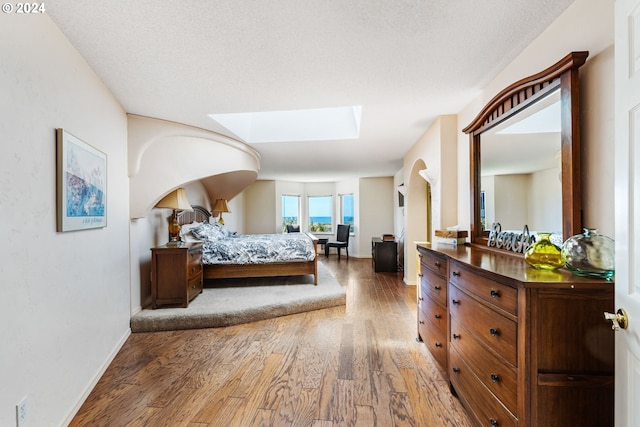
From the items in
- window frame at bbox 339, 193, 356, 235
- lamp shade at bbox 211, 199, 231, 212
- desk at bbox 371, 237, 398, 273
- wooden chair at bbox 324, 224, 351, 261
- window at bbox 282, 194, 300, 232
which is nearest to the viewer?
lamp shade at bbox 211, 199, 231, 212

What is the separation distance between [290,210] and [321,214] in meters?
1.00

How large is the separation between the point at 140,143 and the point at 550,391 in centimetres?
367

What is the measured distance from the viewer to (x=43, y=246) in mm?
1438

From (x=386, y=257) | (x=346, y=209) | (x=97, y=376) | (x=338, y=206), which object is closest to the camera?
(x=97, y=376)

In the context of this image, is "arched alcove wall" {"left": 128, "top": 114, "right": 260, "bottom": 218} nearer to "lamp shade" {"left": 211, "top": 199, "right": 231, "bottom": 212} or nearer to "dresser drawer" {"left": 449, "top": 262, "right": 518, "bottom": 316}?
"lamp shade" {"left": 211, "top": 199, "right": 231, "bottom": 212}

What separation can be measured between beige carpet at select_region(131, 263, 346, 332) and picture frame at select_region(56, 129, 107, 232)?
51.2 inches

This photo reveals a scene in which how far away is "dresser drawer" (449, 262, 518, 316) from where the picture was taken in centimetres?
120

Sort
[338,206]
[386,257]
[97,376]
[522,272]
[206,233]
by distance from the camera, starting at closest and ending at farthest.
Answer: [522,272] < [97,376] < [206,233] < [386,257] < [338,206]

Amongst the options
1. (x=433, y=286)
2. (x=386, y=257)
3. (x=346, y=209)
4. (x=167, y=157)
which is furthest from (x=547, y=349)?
(x=346, y=209)

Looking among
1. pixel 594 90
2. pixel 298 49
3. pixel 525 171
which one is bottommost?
pixel 525 171

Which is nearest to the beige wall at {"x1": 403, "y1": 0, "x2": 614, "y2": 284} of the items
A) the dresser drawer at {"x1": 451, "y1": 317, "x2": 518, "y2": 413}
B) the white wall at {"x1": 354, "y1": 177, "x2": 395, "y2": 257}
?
the dresser drawer at {"x1": 451, "y1": 317, "x2": 518, "y2": 413}

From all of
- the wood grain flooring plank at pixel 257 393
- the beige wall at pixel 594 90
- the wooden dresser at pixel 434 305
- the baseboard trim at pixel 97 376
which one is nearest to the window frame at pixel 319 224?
the wooden dresser at pixel 434 305

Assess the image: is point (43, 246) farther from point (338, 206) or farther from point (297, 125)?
point (338, 206)

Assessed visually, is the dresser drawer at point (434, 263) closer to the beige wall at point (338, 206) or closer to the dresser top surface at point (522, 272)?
the dresser top surface at point (522, 272)
